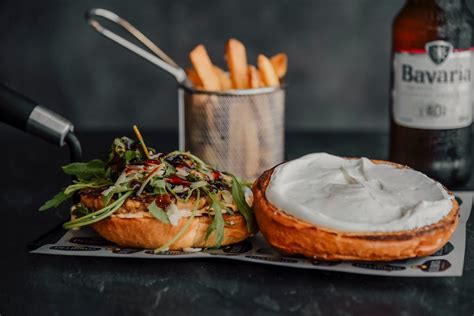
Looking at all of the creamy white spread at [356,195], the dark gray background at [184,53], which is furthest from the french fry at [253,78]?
the dark gray background at [184,53]

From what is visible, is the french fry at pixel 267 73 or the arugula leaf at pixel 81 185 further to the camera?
the french fry at pixel 267 73

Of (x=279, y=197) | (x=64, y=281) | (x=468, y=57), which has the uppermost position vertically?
(x=468, y=57)

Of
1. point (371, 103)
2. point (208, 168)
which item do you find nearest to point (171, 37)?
point (371, 103)

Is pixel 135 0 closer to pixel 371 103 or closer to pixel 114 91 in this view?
pixel 114 91

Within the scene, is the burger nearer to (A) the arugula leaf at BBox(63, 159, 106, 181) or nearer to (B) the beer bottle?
(A) the arugula leaf at BBox(63, 159, 106, 181)

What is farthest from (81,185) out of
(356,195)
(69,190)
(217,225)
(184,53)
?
(184,53)

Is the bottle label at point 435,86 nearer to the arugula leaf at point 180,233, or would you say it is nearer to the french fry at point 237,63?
the french fry at point 237,63

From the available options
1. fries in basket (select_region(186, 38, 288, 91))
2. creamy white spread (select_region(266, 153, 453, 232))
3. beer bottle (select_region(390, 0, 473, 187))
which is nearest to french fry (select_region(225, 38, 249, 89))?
fries in basket (select_region(186, 38, 288, 91))
